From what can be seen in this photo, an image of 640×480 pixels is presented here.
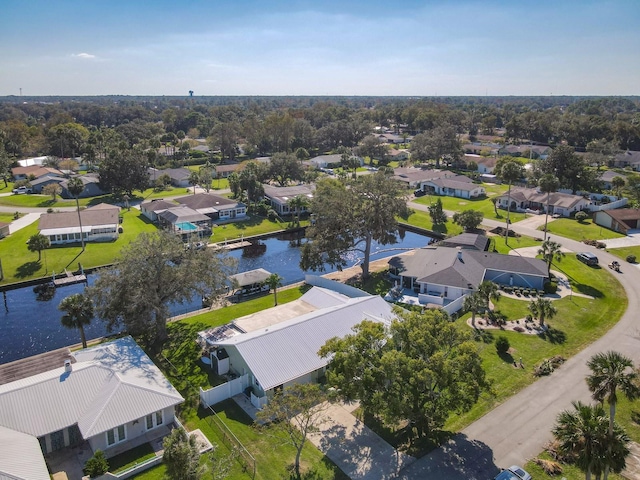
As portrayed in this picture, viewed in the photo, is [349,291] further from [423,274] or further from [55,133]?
[55,133]

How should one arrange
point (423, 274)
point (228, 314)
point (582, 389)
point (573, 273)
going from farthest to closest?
point (573, 273) < point (423, 274) < point (228, 314) < point (582, 389)

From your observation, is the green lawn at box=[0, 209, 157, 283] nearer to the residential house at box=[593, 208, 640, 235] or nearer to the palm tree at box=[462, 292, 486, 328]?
the palm tree at box=[462, 292, 486, 328]

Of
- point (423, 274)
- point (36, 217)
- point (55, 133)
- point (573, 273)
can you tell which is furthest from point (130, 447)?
point (55, 133)

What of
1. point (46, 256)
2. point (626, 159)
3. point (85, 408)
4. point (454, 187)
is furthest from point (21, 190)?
point (626, 159)

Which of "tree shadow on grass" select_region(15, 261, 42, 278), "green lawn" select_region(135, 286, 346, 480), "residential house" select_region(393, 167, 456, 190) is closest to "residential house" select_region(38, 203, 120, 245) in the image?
"tree shadow on grass" select_region(15, 261, 42, 278)

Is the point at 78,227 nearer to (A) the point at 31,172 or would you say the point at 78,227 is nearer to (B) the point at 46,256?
(B) the point at 46,256

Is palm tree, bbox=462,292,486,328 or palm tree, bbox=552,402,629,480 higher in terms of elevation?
palm tree, bbox=552,402,629,480
